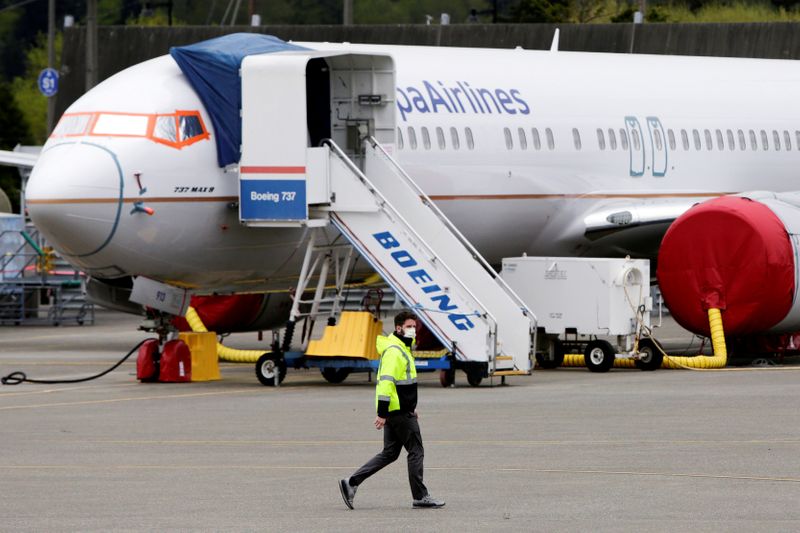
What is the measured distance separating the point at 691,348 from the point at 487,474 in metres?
17.3

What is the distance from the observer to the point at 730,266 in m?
27.2

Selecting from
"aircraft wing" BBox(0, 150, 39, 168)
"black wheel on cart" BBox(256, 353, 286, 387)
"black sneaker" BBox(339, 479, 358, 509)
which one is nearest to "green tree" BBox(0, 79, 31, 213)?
"aircraft wing" BBox(0, 150, 39, 168)

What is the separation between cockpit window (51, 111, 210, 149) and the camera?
2388cm

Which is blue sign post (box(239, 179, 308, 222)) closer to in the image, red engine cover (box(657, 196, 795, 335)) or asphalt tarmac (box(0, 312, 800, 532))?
asphalt tarmac (box(0, 312, 800, 532))

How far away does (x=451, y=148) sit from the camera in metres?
27.2

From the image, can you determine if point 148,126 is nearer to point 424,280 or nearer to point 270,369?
point 270,369

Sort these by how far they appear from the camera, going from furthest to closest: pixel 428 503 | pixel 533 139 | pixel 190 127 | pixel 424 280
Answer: pixel 533 139
pixel 424 280
pixel 190 127
pixel 428 503

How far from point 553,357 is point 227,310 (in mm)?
6039

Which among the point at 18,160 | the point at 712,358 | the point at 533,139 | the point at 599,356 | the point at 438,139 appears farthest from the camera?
the point at 18,160

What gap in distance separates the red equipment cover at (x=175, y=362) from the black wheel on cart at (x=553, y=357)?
562cm

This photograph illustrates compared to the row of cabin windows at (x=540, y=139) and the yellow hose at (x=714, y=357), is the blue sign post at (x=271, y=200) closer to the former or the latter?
the row of cabin windows at (x=540, y=139)

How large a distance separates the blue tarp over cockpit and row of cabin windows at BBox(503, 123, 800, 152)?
5.46 meters

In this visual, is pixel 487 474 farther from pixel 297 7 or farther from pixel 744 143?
pixel 297 7

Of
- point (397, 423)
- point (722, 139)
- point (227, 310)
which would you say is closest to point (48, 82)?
point (227, 310)
